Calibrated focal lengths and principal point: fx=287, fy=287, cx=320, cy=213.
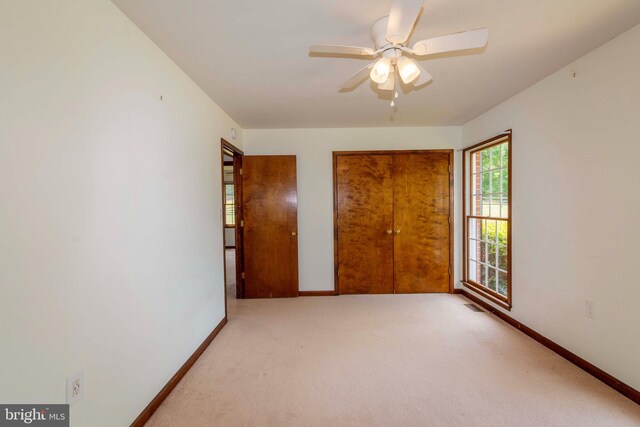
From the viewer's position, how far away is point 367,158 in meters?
3.97

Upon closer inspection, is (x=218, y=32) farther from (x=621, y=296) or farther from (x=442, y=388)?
(x=621, y=296)

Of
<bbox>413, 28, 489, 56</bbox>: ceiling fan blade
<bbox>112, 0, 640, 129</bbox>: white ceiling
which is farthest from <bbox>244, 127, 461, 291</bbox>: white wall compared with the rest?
<bbox>413, 28, 489, 56</bbox>: ceiling fan blade

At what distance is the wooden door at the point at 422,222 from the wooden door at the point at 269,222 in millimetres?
1440

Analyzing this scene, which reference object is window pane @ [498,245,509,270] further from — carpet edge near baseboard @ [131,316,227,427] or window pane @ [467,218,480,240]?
carpet edge near baseboard @ [131,316,227,427]

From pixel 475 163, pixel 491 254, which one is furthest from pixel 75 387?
pixel 475 163

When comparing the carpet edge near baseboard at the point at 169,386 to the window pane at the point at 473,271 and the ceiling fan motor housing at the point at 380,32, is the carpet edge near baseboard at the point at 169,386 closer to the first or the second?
the ceiling fan motor housing at the point at 380,32

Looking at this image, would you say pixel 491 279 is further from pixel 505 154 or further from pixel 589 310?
pixel 505 154

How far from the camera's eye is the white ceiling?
155 cm

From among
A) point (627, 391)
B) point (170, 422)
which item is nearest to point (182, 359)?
point (170, 422)

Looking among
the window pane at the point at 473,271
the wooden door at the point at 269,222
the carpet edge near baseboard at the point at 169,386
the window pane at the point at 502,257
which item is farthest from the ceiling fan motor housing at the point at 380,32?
the window pane at the point at 473,271

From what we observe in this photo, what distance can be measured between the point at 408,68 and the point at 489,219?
2.49m

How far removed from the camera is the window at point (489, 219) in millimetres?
3139

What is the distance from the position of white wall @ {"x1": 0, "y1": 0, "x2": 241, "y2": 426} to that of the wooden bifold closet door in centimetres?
225

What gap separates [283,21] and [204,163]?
1497 millimetres
